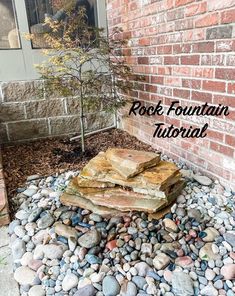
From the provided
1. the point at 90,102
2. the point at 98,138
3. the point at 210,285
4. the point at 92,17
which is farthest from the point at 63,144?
the point at 210,285

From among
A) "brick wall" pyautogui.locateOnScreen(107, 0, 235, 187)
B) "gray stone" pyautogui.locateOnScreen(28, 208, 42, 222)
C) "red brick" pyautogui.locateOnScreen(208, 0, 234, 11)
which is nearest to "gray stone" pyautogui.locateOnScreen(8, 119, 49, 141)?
"brick wall" pyautogui.locateOnScreen(107, 0, 235, 187)

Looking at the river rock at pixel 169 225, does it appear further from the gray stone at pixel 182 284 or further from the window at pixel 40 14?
the window at pixel 40 14

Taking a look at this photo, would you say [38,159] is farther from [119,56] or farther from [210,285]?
[210,285]

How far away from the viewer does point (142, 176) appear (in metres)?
1.51

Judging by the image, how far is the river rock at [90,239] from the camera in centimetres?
127

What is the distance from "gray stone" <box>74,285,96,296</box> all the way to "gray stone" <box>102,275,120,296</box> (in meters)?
0.04

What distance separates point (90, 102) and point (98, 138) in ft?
1.69

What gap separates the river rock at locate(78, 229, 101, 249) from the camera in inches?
50.1

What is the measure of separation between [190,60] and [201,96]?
0.24 m

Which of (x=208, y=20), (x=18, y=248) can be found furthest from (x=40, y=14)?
(x=18, y=248)

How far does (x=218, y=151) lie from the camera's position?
1.70 meters

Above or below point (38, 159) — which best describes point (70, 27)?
above

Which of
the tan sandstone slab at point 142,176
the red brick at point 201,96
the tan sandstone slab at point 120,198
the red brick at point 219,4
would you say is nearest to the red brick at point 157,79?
the red brick at point 201,96

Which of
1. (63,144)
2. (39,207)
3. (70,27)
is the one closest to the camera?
(39,207)
